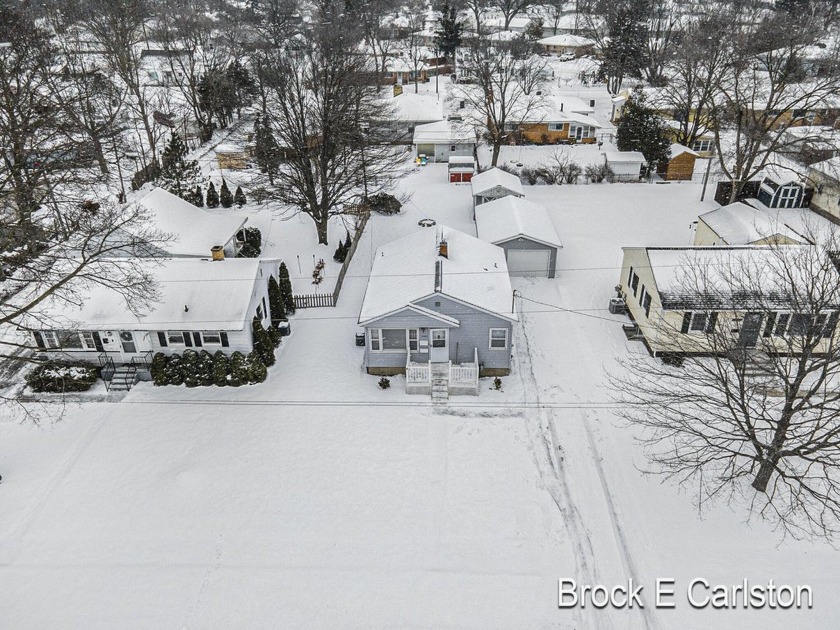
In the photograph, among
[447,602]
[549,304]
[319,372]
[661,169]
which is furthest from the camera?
[661,169]

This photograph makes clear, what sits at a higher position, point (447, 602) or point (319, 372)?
point (319, 372)

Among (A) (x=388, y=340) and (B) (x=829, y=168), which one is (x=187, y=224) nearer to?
(A) (x=388, y=340)

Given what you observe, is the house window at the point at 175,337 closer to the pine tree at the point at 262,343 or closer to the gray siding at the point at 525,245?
the pine tree at the point at 262,343

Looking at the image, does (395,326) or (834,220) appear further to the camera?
(834,220)

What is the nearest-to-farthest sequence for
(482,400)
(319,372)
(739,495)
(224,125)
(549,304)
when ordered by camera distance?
(739,495) < (482,400) < (319,372) < (549,304) < (224,125)

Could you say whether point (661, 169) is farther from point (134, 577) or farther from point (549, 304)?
point (134, 577)

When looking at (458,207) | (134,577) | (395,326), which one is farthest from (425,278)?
(458,207)

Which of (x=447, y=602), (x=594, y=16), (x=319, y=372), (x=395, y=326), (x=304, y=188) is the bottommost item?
(x=447, y=602)

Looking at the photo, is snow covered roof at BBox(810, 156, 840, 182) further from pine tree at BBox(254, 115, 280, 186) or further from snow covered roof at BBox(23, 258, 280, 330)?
snow covered roof at BBox(23, 258, 280, 330)
